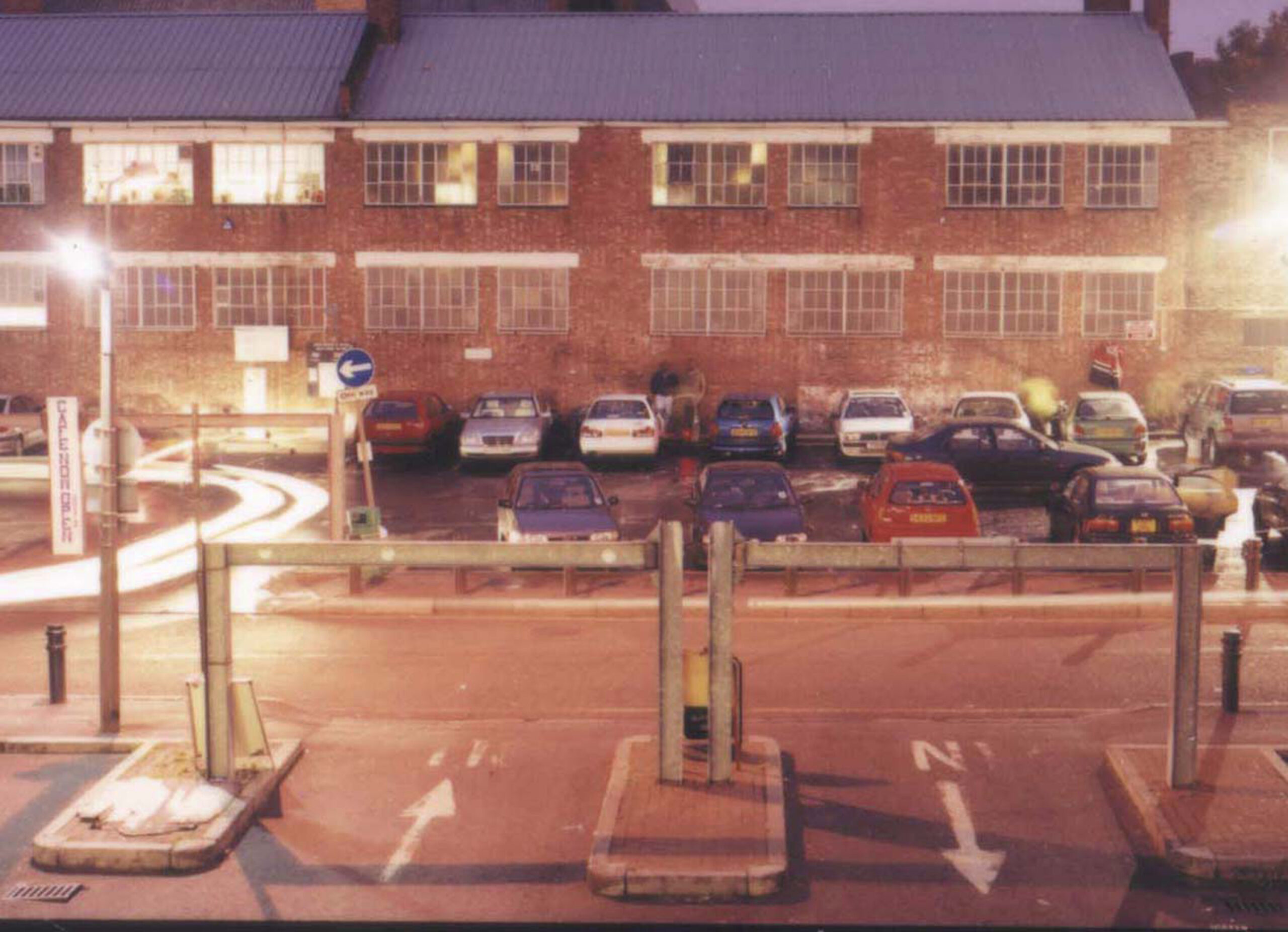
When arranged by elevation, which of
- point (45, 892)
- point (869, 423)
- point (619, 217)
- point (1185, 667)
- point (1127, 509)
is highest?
point (619, 217)

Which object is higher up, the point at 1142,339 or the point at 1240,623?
the point at 1142,339

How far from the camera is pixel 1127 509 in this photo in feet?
66.6

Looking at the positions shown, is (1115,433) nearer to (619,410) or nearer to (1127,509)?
(619,410)

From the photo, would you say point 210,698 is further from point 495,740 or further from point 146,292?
point 146,292

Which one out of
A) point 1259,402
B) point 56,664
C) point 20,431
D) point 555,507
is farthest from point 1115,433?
point 20,431

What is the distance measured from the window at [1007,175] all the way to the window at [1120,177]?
0.84 meters

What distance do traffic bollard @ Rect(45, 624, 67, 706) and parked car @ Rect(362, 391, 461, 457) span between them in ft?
59.2

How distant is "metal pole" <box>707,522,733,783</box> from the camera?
10.4 metres

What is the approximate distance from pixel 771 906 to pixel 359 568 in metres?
11.9

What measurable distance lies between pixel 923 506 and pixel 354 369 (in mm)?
8459

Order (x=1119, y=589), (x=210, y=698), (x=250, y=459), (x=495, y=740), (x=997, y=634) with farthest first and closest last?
(x=250, y=459)
(x=1119, y=589)
(x=997, y=634)
(x=495, y=740)
(x=210, y=698)

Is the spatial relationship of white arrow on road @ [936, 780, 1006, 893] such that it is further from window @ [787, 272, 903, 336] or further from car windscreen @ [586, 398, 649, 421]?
window @ [787, 272, 903, 336]

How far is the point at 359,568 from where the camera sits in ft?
65.5

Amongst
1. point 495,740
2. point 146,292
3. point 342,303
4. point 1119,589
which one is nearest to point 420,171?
point 342,303
